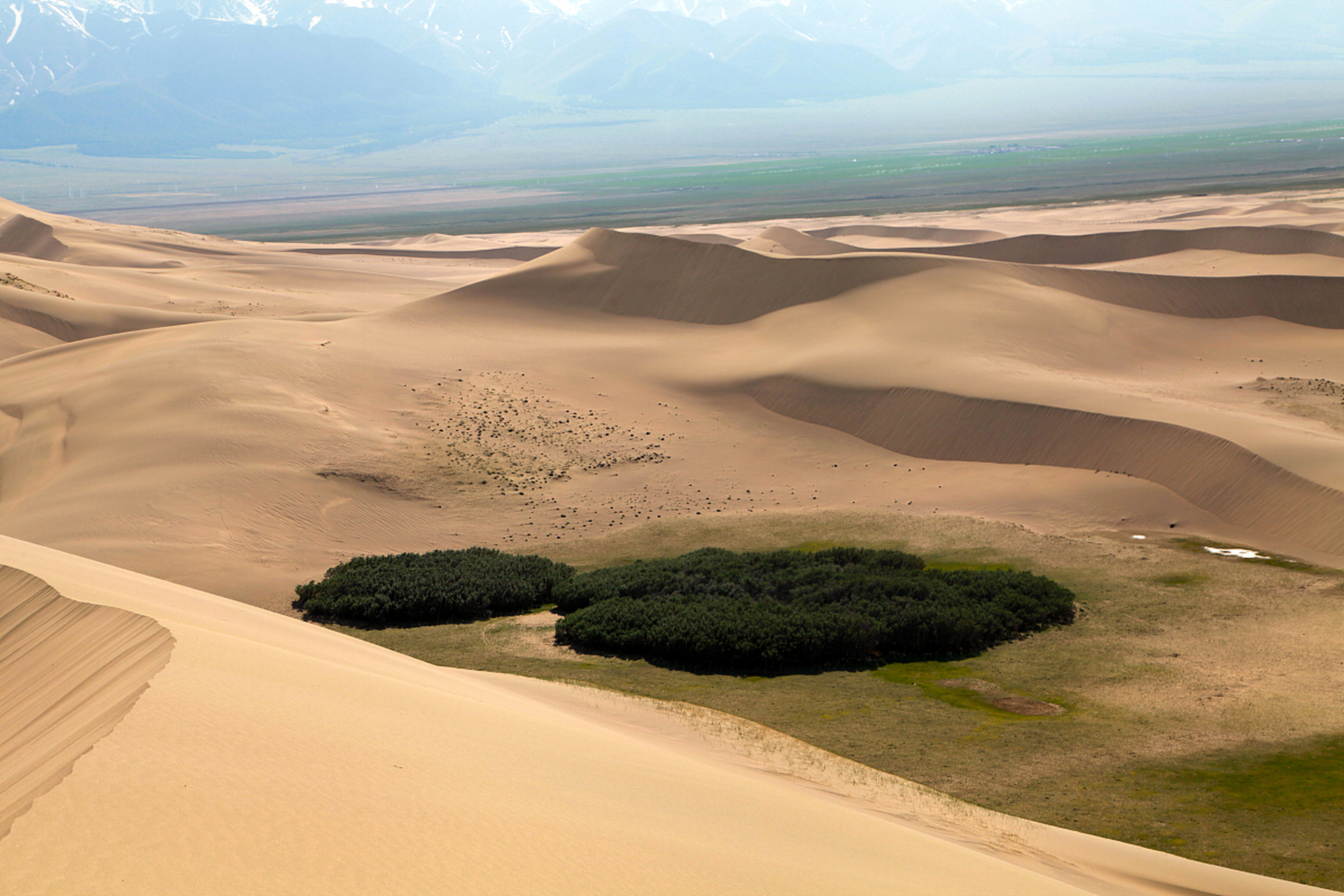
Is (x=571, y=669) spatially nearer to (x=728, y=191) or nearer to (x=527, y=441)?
(x=527, y=441)

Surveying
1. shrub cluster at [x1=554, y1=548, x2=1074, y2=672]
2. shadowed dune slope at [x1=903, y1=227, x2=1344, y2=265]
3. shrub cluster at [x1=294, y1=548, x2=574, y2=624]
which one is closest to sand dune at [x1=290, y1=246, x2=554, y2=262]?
shadowed dune slope at [x1=903, y1=227, x2=1344, y2=265]

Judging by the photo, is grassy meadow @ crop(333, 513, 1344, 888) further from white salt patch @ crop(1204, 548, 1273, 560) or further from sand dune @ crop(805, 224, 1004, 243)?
sand dune @ crop(805, 224, 1004, 243)

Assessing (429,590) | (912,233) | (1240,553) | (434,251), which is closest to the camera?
(429,590)

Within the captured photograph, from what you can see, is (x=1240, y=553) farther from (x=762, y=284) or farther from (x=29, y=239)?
(x=29, y=239)

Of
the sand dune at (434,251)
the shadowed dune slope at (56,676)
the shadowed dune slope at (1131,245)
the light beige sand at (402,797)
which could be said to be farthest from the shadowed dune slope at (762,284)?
the sand dune at (434,251)

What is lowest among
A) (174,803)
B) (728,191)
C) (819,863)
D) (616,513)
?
(616,513)

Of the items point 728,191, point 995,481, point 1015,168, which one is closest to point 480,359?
point 995,481

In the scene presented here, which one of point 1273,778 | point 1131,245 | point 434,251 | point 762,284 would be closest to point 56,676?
point 1273,778
